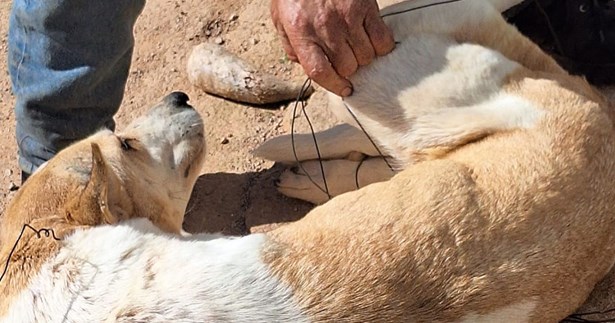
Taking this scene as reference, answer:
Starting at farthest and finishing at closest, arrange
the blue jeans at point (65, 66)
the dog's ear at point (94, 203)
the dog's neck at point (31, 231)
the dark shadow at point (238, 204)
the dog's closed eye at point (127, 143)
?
the dark shadow at point (238, 204), the blue jeans at point (65, 66), the dog's closed eye at point (127, 143), the dog's ear at point (94, 203), the dog's neck at point (31, 231)

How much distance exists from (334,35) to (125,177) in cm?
104

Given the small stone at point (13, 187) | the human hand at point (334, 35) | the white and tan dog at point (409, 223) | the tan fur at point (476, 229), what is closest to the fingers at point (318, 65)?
the human hand at point (334, 35)

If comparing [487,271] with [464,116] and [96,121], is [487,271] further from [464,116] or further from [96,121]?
[96,121]

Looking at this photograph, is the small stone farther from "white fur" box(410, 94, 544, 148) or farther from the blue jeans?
"white fur" box(410, 94, 544, 148)

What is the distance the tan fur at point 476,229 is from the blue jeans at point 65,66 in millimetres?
1482

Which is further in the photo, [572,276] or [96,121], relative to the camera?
[96,121]

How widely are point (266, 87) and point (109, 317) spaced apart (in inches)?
91.4

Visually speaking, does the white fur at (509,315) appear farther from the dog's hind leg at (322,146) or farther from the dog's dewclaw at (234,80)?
the dog's dewclaw at (234,80)

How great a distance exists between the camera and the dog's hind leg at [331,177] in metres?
4.35

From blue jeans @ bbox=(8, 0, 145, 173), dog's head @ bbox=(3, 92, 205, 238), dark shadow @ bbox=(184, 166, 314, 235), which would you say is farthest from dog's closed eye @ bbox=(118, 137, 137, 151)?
dark shadow @ bbox=(184, 166, 314, 235)

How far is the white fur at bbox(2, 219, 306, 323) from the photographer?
9.72 ft

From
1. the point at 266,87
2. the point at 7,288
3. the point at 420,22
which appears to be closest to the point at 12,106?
the point at 266,87

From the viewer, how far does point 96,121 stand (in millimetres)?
4484

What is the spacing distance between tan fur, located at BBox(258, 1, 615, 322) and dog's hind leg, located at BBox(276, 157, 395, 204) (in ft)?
2.57
